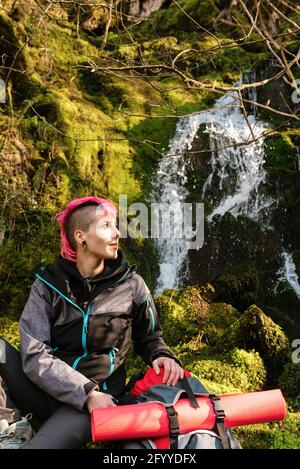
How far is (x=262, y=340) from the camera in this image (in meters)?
4.67

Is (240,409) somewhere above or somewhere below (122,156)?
below

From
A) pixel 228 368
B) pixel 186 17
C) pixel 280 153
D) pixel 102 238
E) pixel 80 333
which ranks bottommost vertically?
pixel 228 368

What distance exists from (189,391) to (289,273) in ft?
24.7

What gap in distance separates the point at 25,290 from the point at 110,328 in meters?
3.10

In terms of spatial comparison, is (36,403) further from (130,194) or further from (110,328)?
(130,194)

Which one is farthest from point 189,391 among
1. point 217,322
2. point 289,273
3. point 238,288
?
point 289,273

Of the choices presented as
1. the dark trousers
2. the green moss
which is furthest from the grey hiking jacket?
the green moss

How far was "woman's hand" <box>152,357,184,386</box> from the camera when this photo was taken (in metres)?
2.65

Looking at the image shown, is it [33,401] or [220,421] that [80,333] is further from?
[220,421]

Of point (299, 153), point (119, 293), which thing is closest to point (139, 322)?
point (119, 293)

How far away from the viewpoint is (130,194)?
913 cm

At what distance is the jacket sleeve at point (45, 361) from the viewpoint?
2.47 meters

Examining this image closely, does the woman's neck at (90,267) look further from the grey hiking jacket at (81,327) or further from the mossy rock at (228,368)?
the mossy rock at (228,368)

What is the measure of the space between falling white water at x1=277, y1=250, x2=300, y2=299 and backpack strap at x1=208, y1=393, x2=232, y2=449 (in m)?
7.37
